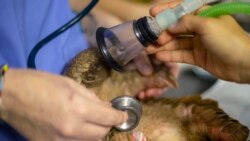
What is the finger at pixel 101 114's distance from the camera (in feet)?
2.33

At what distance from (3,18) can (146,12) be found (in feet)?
1.82

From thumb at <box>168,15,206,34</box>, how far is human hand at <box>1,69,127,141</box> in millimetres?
342

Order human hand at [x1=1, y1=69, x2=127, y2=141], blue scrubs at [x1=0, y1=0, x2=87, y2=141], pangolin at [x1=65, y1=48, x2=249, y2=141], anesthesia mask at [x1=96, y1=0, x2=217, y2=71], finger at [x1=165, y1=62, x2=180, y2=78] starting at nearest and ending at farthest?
human hand at [x1=1, y1=69, x2=127, y2=141]
anesthesia mask at [x1=96, y1=0, x2=217, y2=71]
blue scrubs at [x1=0, y1=0, x2=87, y2=141]
pangolin at [x1=65, y1=48, x2=249, y2=141]
finger at [x1=165, y1=62, x2=180, y2=78]

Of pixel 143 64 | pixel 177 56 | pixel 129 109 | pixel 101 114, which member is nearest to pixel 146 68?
pixel 143 64

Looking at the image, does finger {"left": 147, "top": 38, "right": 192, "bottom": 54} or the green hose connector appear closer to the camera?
the green hose connector

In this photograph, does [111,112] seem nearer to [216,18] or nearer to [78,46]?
[216,18]

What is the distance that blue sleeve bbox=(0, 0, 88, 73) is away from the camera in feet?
3.29

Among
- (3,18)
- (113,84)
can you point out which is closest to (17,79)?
(3,18)

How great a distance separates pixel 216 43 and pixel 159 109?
1.41ft

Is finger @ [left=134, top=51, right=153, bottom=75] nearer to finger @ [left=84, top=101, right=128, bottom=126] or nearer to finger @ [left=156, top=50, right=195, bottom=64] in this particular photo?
finger @ [left=156, top=50, right=195, bottom=64]

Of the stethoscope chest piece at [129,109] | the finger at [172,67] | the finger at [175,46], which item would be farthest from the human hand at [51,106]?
the finger at [172,67]

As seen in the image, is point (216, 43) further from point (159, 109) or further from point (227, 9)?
point (159, 109)

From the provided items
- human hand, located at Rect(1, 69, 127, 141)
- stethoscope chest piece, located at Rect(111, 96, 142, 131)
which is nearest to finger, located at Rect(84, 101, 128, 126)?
human hand, located at Rect(1, 69, 127, 141)

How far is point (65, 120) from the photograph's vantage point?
0.70 metres
